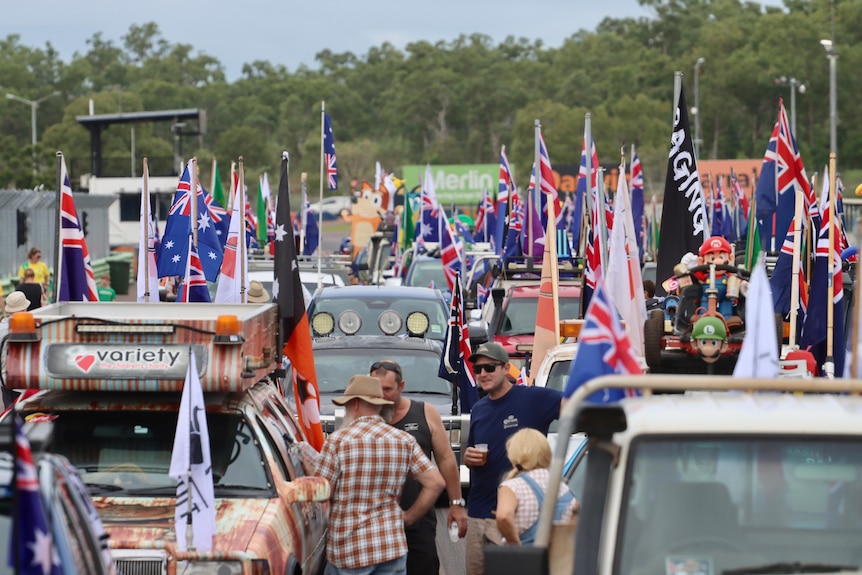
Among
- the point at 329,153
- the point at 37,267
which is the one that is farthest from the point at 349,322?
the point at 329,153

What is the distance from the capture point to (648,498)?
5344 millimetres

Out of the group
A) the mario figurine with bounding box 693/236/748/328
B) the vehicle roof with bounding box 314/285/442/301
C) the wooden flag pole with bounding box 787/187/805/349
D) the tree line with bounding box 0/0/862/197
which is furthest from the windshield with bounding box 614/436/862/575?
the tree line with bounding box 0/0/862/197

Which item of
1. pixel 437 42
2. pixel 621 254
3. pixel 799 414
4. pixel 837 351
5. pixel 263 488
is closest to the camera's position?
pixel 799 414

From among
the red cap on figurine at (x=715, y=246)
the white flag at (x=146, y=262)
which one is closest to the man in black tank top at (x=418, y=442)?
the red cap on figurine at (x=715, y=246)

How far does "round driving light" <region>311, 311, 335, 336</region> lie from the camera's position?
16578mm

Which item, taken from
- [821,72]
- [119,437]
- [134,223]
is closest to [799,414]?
[119,437]

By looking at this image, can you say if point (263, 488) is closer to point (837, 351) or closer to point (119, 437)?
point (119, 437)

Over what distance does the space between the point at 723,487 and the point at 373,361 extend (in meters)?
9.12

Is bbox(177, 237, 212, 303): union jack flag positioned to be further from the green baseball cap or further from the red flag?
the green baseball cap

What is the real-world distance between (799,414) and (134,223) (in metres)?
63.3

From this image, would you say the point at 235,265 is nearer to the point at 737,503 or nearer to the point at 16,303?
the point at 16,303

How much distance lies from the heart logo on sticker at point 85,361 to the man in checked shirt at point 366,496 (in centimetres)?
123

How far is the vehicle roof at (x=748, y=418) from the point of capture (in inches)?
207

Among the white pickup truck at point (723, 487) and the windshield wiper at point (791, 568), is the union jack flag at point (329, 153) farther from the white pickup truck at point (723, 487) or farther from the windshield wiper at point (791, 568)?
the windshield wiper at point (791, 568)
